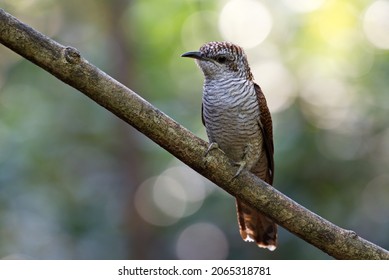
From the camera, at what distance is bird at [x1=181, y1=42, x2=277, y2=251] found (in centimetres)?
375

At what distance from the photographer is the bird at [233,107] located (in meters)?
3.75

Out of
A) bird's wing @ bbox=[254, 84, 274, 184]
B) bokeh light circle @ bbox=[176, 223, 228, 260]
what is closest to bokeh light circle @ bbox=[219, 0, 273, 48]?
bokeh light circle @ bbox=[176, 223, 228, 260]

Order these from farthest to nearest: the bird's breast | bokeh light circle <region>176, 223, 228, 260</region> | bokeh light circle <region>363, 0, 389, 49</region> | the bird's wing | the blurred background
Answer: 1. bokeh light circle <region>363, 0, 389, 49</region>
2. bokeh light circle <region>176, 223, 228, 260</region>
3. the blurred background
4. the bird's wing
5. the bird's breast

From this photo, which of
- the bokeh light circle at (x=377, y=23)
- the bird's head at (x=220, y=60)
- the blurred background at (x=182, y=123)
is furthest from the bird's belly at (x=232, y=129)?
the bokeh light circle at (x=377, y=23)

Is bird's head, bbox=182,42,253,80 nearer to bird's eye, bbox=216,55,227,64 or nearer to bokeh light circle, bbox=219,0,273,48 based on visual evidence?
bird's eye, bbox=216,55,227,64

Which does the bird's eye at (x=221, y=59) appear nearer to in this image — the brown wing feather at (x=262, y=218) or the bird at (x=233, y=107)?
the bird at (x=233, y=107)

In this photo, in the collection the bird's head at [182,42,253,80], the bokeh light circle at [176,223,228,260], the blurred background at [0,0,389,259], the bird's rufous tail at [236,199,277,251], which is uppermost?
the blurred background at [0,0,389,259]

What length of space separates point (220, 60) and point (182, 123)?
283 centimetres

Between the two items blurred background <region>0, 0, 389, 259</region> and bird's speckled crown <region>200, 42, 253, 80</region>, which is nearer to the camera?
bird's speckled crown <region>200, 42, 253, 80</region>

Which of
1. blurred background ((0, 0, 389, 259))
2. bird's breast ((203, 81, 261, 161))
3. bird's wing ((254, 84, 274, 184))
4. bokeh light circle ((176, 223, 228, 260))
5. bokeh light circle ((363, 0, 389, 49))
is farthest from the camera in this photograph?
bokeh light circle ((363, 0, 389, 49))

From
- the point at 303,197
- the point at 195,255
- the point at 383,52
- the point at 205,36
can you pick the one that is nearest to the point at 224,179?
the point at 303,197

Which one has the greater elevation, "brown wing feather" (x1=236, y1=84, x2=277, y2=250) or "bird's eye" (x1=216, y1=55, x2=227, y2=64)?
"bird's eye" (x1=216, y1=55, x2=227, y2=64)

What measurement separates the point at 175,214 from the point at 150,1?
8.92 ft

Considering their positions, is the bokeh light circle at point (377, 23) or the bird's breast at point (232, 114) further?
the bokeh light circle at point (377, 23)
